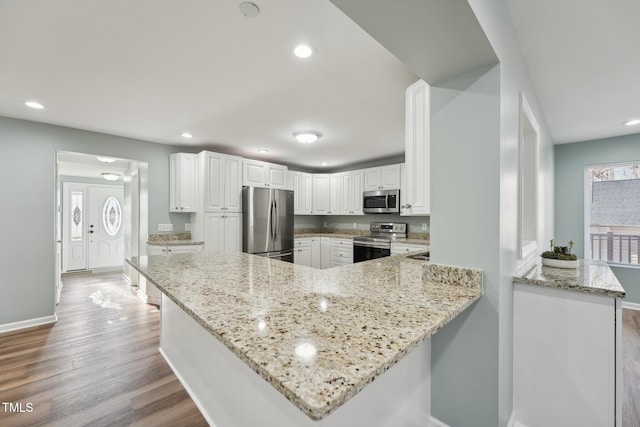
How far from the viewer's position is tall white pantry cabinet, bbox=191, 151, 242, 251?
4023 millimetres

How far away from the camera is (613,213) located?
155 inches

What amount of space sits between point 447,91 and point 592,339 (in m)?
1.46

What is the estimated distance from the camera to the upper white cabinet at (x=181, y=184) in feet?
13.6

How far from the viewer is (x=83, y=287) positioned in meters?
4.88

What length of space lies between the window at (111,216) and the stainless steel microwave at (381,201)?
6.32 meters


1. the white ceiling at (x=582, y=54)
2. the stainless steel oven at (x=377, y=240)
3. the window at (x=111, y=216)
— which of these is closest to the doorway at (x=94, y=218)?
the window at (x=111, y=216)

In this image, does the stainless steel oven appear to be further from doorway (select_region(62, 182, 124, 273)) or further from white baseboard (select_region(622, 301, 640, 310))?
doorway (select_region(62, 182, 124, 273))

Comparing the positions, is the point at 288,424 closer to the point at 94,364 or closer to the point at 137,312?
the point at 94,364

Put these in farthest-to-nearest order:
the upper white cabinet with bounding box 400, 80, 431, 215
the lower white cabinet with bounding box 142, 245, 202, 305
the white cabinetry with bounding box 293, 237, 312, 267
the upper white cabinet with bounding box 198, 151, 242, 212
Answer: the white cabinetry with bounding box 293, 237, 312, 267
the upper white cabinet with bounding box 198, 151, 242, 212
the lower white cabinet with bounding box 142, 245, 202, 305
the upper white cabinet with bounding box 400, 80, 431, 215

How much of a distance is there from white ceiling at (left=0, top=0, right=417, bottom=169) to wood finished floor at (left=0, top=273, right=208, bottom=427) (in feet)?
7.95

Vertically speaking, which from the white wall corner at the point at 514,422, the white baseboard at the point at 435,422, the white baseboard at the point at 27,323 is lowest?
the white baseboard at the point at 27,323

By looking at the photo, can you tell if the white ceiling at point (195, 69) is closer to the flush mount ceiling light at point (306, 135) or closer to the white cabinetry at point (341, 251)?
the flush mount ceiling light at point (306, 135)

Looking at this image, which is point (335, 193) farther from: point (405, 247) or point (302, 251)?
point (405, 247)

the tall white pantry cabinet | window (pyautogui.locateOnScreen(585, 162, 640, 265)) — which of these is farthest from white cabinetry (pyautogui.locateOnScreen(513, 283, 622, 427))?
window (pyautogui.locateOnScreen(585, 162, 640, 265))
